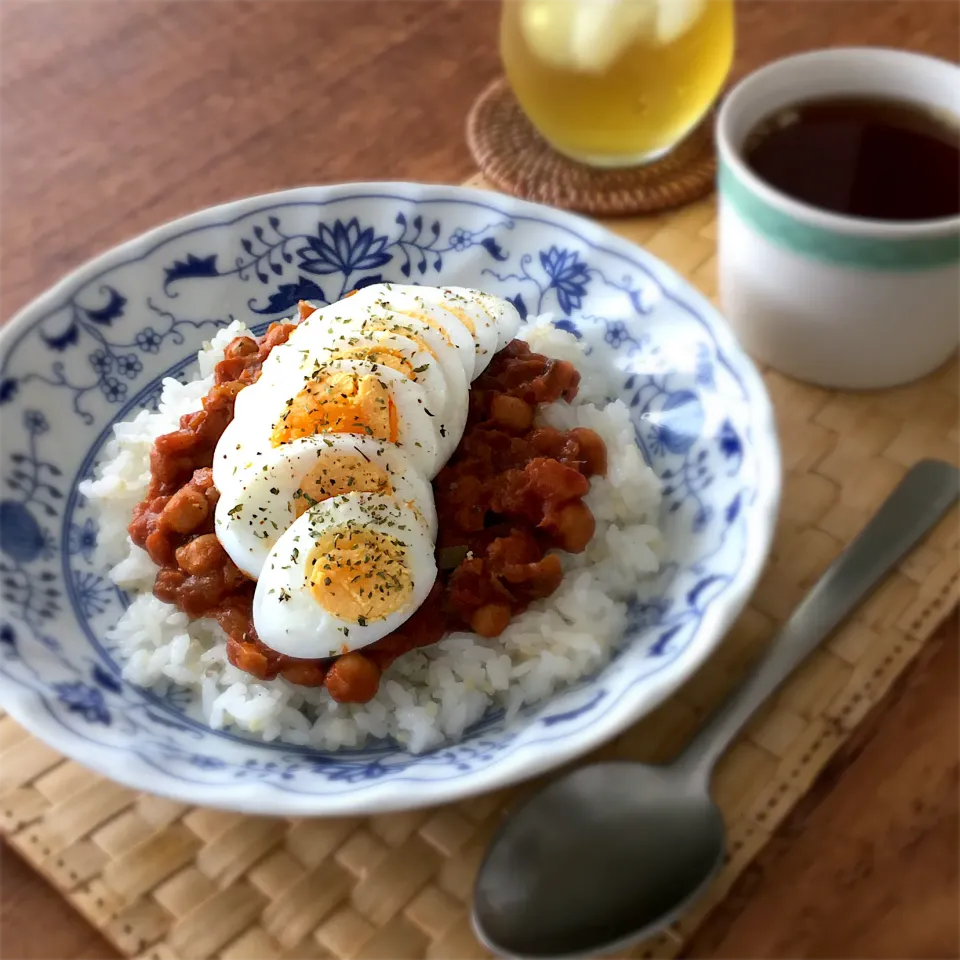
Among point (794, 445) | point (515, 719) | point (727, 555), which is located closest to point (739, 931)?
point (515, 719)

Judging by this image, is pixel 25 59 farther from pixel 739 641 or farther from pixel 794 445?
pixel 739 641

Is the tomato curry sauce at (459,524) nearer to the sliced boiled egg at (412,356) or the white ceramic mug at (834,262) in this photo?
the sliced boiled egg at (412,356)

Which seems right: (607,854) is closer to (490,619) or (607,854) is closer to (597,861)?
(597,861)

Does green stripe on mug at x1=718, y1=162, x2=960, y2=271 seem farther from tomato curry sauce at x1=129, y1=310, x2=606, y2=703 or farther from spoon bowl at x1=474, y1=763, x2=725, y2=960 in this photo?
spoon bowl at x1=474, y1=763, x2=725, y2=960

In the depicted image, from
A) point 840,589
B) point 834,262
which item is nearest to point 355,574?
point 840,589

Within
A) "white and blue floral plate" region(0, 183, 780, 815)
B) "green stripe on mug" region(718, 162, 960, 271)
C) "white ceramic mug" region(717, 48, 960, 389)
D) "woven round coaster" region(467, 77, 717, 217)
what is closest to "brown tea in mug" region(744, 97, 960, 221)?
"white ceramic mug" region(717, 48, 960, 389)
